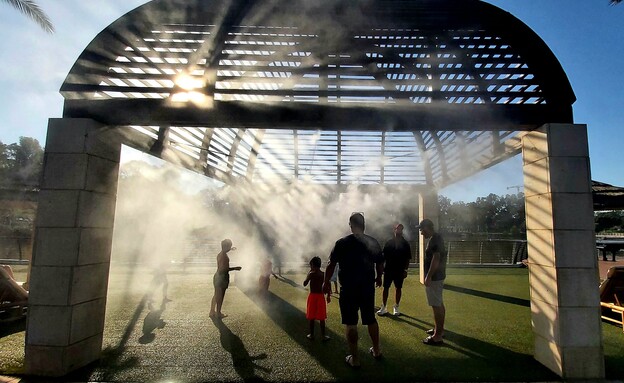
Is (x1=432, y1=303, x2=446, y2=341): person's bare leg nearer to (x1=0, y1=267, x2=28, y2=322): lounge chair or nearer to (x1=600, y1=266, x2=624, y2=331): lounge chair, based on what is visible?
(x1=600, y1=266, x2=624, y2=331): lounge chair

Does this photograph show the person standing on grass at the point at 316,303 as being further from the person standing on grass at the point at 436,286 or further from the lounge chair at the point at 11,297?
the lounge chair at the point at 11,297

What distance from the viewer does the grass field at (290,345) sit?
12.2ft

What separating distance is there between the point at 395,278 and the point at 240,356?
3.39 m

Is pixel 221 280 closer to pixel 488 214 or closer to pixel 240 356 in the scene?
pixel 240 356

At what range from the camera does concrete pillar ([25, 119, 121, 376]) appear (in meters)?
3.66

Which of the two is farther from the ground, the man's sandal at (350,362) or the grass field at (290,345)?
the man's sandal at (350,362)

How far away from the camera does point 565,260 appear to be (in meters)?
3.76

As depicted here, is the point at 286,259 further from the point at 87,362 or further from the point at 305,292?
the point at 87,362

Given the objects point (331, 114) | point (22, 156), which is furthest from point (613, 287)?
point (22, 156)

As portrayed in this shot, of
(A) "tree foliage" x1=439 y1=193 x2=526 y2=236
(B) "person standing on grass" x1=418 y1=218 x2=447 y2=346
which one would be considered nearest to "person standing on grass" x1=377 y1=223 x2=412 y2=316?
(B) "person standing on grass" x1=418 y1=218 x2=447 y2=346

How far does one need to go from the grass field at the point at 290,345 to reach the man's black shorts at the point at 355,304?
0.60 meters

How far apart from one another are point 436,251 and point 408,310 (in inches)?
99.6

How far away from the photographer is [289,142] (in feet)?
31.8

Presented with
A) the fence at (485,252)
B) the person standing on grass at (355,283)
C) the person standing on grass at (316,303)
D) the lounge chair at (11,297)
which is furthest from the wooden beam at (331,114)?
the fence at (485,252)
